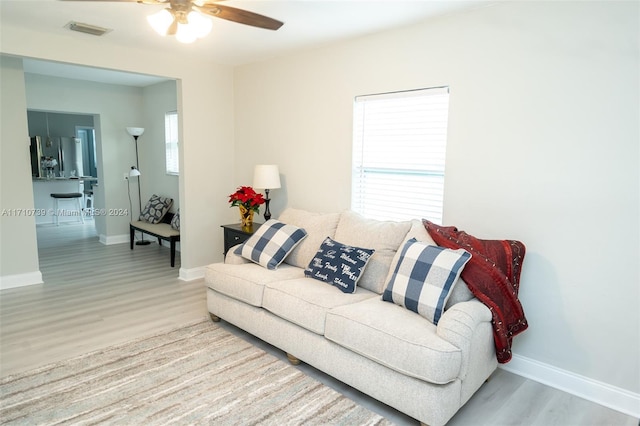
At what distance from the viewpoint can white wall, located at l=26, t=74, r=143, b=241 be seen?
245 inches

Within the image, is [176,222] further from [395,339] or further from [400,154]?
[395,339]

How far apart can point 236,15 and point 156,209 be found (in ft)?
15.8

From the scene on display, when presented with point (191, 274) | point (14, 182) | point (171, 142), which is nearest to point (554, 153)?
point (191, 274)

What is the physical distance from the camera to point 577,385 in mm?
2695

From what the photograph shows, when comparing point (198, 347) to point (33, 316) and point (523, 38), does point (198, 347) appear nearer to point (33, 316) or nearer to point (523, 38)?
point (33, 316)

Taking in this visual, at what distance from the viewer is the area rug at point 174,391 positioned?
7.82 feet

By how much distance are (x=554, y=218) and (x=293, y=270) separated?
201 cm

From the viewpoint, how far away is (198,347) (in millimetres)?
3268

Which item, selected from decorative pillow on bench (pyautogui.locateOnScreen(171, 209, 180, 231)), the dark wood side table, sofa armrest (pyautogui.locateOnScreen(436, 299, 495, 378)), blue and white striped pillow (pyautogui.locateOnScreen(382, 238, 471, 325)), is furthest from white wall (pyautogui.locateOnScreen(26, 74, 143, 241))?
sofa armrest (pyautogui.locateOnScreen(436, 299, 495, 378))

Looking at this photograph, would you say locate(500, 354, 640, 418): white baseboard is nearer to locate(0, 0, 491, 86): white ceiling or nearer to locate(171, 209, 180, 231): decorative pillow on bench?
locate(0, 0, 491, 86): white ceiling

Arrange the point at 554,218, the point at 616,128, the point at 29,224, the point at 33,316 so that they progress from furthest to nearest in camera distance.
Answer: the point at 29,224 → the point at 33,316 → the point at 554,218 → the point at 616,128

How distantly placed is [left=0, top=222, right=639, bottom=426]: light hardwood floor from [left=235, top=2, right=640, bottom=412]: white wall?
35 centimetres

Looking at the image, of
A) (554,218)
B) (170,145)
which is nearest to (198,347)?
(554,218)

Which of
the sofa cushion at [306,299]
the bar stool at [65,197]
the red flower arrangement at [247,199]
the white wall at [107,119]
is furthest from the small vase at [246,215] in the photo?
the bar stool at [65,197]
